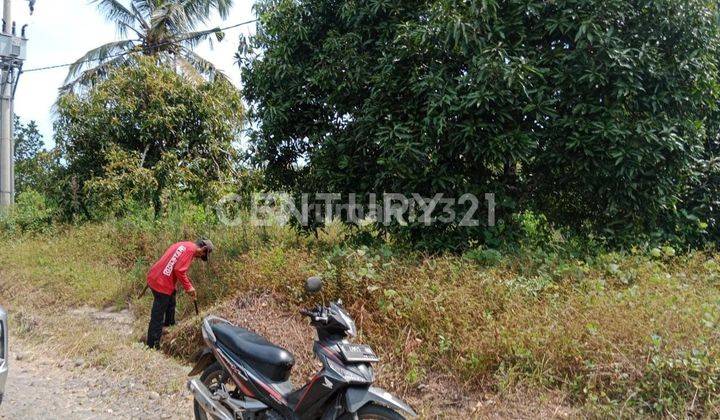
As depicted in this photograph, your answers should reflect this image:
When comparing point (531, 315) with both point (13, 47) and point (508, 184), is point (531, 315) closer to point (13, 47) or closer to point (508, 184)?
point (508, 184)

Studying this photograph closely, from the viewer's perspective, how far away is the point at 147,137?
1136 centimetres

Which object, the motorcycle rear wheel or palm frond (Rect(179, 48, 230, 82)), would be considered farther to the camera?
palm frond (Rect(179, 48, 230, 82))

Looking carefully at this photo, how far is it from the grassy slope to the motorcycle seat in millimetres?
1309

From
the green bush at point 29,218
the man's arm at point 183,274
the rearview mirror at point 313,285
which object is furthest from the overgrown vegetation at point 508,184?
the green bush at point 29,218

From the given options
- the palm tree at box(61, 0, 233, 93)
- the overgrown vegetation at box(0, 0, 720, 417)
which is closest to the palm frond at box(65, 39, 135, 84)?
the palm tree at box(61, 0, 233, 93)

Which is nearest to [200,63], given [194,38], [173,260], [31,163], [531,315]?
[194,38]

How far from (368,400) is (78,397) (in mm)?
3006

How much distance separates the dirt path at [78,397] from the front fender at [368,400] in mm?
1924

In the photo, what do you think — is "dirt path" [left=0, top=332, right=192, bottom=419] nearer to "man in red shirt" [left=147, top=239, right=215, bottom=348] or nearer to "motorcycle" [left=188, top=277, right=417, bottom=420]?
"motorcycle" [left=188, top=277, right=417, bottom=420]

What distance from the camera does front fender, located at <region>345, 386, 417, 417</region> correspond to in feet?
10.3

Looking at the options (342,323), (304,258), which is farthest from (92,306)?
(342,323)

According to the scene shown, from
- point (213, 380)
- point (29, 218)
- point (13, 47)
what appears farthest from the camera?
point (13, 47)

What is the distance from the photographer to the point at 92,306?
324 inches

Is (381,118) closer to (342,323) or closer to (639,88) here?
(639,88)
